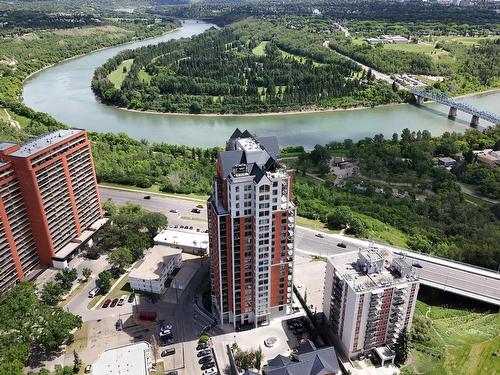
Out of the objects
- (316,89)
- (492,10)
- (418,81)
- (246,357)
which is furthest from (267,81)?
(492,10)

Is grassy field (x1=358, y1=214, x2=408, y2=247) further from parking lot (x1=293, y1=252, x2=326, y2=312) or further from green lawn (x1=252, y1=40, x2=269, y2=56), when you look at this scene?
green lawn (x1=252, y1=40, x2=269, y2=56)

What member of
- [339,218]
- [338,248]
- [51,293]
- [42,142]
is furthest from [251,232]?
[42,142]

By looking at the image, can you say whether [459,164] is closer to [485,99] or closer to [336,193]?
[336,193]

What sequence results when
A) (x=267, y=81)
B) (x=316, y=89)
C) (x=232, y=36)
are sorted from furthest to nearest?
(x=232, y=36), (x=267, y=81), (x=316, y=89)

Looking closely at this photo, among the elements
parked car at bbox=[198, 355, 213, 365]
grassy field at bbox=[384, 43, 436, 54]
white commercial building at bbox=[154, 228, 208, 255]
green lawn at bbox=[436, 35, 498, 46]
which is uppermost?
green lawn at bbox=[436, 35, 498, 46]

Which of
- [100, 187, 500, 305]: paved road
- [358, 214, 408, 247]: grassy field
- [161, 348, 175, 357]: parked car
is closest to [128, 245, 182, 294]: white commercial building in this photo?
[161, 348, 175, 357]: parked car

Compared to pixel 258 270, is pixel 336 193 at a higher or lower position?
lower

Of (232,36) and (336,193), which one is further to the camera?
(232,36)

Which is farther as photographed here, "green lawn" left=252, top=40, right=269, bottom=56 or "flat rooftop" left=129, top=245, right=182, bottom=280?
"green lawn" left=252, top=40, right=269, bottom=56

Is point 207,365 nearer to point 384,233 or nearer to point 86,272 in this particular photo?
point 86,272
